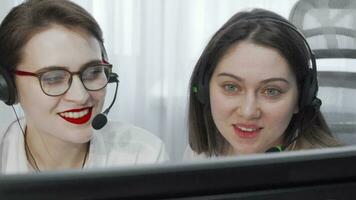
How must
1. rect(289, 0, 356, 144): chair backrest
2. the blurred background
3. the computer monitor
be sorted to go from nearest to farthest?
1. the computer monitor
2. rect(289, 0, 356, 144): chair backrest
3. the blurred background

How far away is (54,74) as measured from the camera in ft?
2.54

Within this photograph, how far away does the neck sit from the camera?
0.84 meters

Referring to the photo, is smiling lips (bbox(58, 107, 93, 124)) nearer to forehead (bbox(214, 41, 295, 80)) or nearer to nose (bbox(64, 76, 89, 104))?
nose (bbox(64, 76, 89, 104))

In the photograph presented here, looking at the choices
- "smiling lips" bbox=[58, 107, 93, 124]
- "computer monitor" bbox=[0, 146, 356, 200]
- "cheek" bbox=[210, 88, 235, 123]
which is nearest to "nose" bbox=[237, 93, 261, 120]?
"cheek" bbox=[210, 88, 235, 123]

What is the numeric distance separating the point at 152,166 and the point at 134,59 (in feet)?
4.66

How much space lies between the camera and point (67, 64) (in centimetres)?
76

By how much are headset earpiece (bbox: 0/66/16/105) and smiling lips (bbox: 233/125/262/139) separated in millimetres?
412

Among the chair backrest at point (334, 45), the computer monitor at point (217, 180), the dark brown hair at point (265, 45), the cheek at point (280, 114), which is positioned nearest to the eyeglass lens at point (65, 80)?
the dark brown hair at point (265, 45)

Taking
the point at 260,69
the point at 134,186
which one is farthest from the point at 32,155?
the point at 134,186

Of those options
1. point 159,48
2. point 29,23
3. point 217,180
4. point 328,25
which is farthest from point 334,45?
point 217,180

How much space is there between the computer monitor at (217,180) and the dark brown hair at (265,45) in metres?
0.57

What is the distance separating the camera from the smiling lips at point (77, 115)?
77cm

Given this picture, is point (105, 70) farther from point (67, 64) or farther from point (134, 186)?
point (134, 186)

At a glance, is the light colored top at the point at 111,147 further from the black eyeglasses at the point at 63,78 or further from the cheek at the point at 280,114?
the cheek at the point at 280,114
